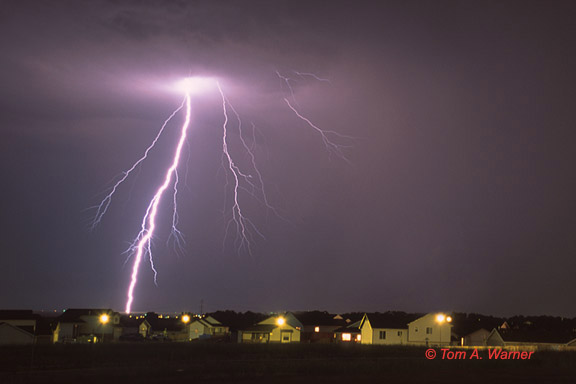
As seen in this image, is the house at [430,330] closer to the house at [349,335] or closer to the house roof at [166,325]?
the house at [349,335]

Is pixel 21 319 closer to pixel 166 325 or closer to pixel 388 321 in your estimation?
pixel 166 325

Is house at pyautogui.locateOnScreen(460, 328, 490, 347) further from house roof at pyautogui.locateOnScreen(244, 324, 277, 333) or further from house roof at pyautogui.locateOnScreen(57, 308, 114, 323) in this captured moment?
house roof at pyautogui.locateOnScreen(57, 308, 114, 323)

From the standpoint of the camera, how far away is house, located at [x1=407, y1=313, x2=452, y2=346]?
5906cm

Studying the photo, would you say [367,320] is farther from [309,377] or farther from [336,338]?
[309,377]

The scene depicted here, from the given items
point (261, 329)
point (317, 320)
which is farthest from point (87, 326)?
point (317, 320)

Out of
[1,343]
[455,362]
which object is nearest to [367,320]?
[455,362]

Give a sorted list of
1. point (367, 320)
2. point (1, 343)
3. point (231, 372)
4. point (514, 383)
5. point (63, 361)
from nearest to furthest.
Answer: point (514, 383), point (231, 372), point (63, 361), point (1, 343), point (367, 320)

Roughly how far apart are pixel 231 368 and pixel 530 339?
127 ft

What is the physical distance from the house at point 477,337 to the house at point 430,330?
4865mm

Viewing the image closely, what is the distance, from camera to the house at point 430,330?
59.1 meters

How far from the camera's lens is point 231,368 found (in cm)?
2962

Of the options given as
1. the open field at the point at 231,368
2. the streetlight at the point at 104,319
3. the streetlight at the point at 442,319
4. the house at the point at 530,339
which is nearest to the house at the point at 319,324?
the streetlight at the point at 442,319

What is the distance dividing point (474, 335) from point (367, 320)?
40.5ft

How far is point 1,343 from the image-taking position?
47656 mm
